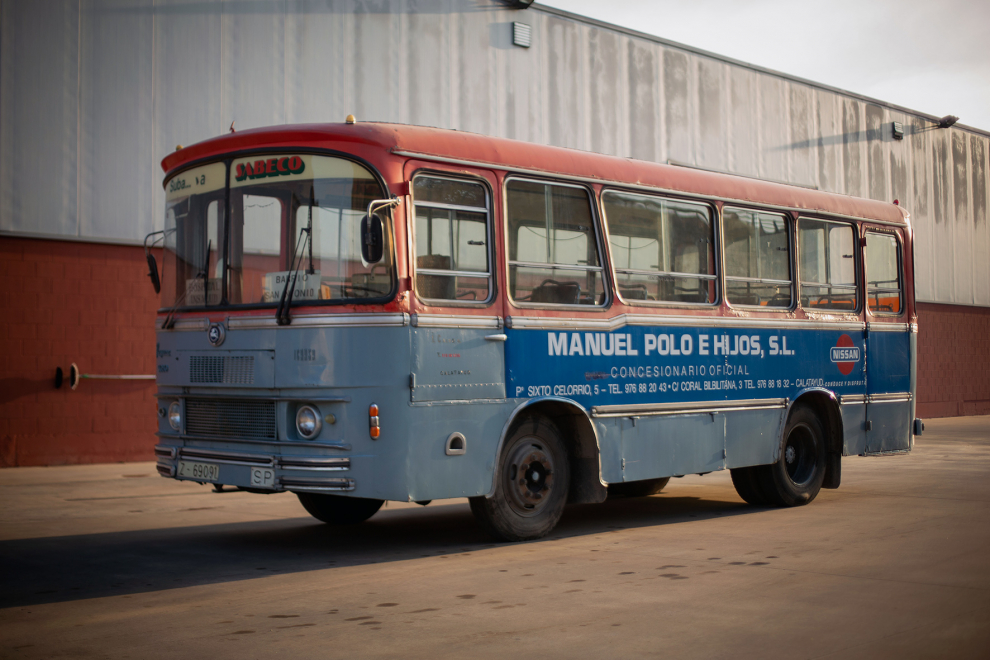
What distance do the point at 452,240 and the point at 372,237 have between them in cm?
95

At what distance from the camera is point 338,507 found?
9844 millimetres

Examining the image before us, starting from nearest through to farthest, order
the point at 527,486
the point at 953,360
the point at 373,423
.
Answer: the point at 373,423 < the point at 527,486 < the point at 953,360

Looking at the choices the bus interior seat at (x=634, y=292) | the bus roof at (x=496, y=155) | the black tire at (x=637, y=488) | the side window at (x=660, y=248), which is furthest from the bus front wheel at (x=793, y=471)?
the bus interior seat at (x=634, y=292)

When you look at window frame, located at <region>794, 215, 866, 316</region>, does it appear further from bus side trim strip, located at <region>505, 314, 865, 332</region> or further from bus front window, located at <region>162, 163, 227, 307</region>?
bus front window, located at <region>162, 163, 227, 307</region>

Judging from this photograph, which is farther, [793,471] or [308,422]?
[793,471]

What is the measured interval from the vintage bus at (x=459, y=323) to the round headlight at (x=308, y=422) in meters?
0.02

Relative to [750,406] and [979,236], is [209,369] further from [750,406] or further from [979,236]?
[979,236]

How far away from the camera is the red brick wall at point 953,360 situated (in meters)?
28.9

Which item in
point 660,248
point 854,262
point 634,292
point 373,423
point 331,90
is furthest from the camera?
point 331,90

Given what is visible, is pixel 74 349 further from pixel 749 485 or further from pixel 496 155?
pixel 749 485

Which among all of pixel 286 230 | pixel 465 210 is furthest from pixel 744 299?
pixel 286 230

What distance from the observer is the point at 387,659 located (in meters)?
5.07

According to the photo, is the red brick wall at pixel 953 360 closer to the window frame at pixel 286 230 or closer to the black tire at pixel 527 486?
the black tire at pixel 527 486

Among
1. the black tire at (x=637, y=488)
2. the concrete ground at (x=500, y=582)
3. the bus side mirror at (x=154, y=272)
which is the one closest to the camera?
the concrete ground at (x=500, y=582)
